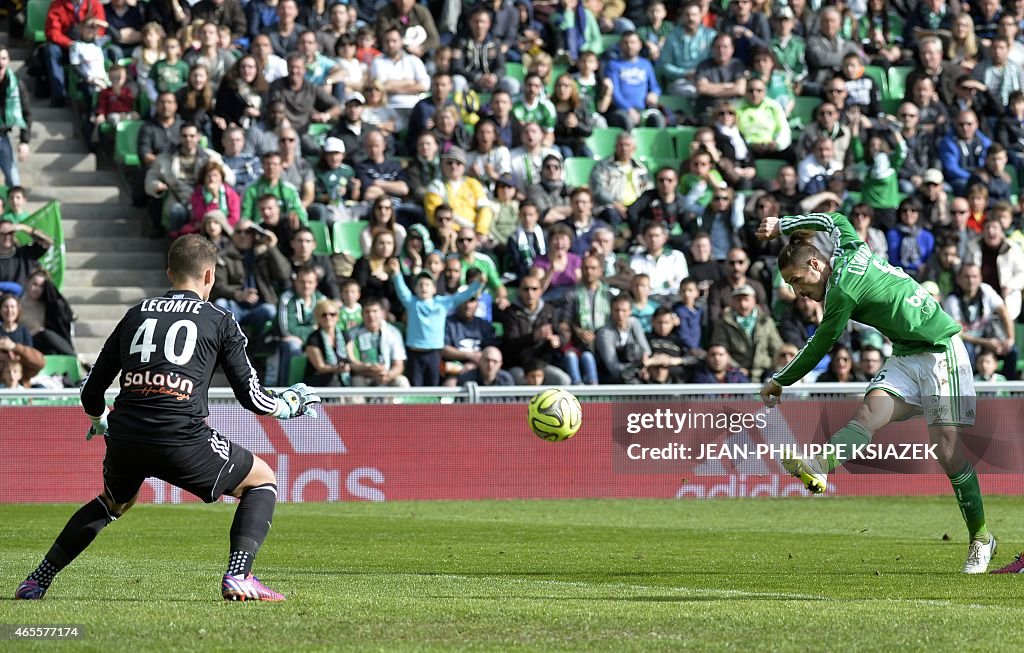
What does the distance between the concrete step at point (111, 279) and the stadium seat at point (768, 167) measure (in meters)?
8.07

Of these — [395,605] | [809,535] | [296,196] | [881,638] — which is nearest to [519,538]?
[809,535]

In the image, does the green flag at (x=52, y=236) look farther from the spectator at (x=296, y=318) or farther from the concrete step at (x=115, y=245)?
the spectator at (x=296, y=318)

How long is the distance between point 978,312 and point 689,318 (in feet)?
11.7

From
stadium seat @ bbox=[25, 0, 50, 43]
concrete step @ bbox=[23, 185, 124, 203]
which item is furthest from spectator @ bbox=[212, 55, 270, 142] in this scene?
stadium seat @ bbox=[25, 0, 50, 43]

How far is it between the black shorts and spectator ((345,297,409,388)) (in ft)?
31.2

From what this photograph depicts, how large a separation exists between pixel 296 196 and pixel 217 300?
5.58ft

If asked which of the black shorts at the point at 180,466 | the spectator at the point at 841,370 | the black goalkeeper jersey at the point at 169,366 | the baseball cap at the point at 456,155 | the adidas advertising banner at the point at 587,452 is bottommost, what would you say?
the adidas advertising banner at the point at 587,452

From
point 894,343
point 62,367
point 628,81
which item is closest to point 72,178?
point 62,367

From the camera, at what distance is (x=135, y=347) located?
759 cm

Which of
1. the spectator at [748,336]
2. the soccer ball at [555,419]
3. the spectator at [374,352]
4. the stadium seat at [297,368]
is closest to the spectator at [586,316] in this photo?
the spectator at [748,336]

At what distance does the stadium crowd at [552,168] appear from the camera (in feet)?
59.4

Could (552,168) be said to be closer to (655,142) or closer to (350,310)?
(655,142)

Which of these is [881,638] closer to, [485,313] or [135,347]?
[135,347]

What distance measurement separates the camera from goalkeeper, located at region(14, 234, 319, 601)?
758 centimetres
